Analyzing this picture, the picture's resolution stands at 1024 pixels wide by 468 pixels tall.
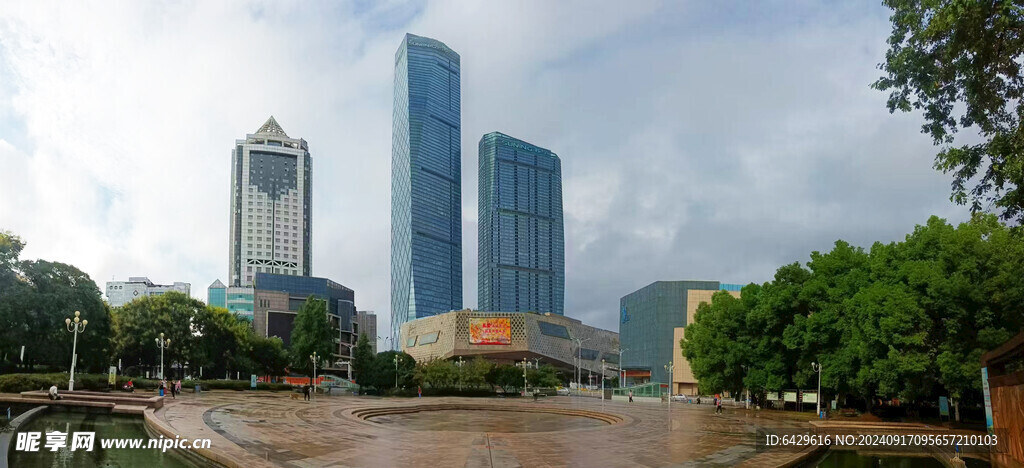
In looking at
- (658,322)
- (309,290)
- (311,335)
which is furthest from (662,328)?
(311,335)

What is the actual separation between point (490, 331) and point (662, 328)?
3295 centimetres

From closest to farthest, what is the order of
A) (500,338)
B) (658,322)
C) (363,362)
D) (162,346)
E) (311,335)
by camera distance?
(162,346) < (311,335) < (363,362) < (658,322) < (500,338)

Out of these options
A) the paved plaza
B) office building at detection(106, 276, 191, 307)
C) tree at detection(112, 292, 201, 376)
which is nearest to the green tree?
tree at detection(112, 292, 201, 376)

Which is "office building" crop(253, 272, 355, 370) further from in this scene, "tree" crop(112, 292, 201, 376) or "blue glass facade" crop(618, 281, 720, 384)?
"blue glass facade" crop(618, 281, 720, 384)

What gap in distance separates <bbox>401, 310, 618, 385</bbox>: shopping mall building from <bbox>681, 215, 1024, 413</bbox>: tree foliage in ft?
263

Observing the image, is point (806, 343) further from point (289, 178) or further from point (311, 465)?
point (289, 178)

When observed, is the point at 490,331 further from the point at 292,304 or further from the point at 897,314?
the point at 897,314

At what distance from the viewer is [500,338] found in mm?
131875

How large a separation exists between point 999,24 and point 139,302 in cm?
6801

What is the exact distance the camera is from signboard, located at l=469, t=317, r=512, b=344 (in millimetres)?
131750

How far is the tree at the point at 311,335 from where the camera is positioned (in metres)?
67.8

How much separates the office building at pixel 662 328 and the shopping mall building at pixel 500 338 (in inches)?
324

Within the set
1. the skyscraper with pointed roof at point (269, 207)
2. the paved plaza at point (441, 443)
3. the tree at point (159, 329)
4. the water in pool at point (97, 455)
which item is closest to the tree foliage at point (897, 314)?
the paved plaza at point (441, 443)

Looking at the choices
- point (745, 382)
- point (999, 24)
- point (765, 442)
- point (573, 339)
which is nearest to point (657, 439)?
point (765, 442)
